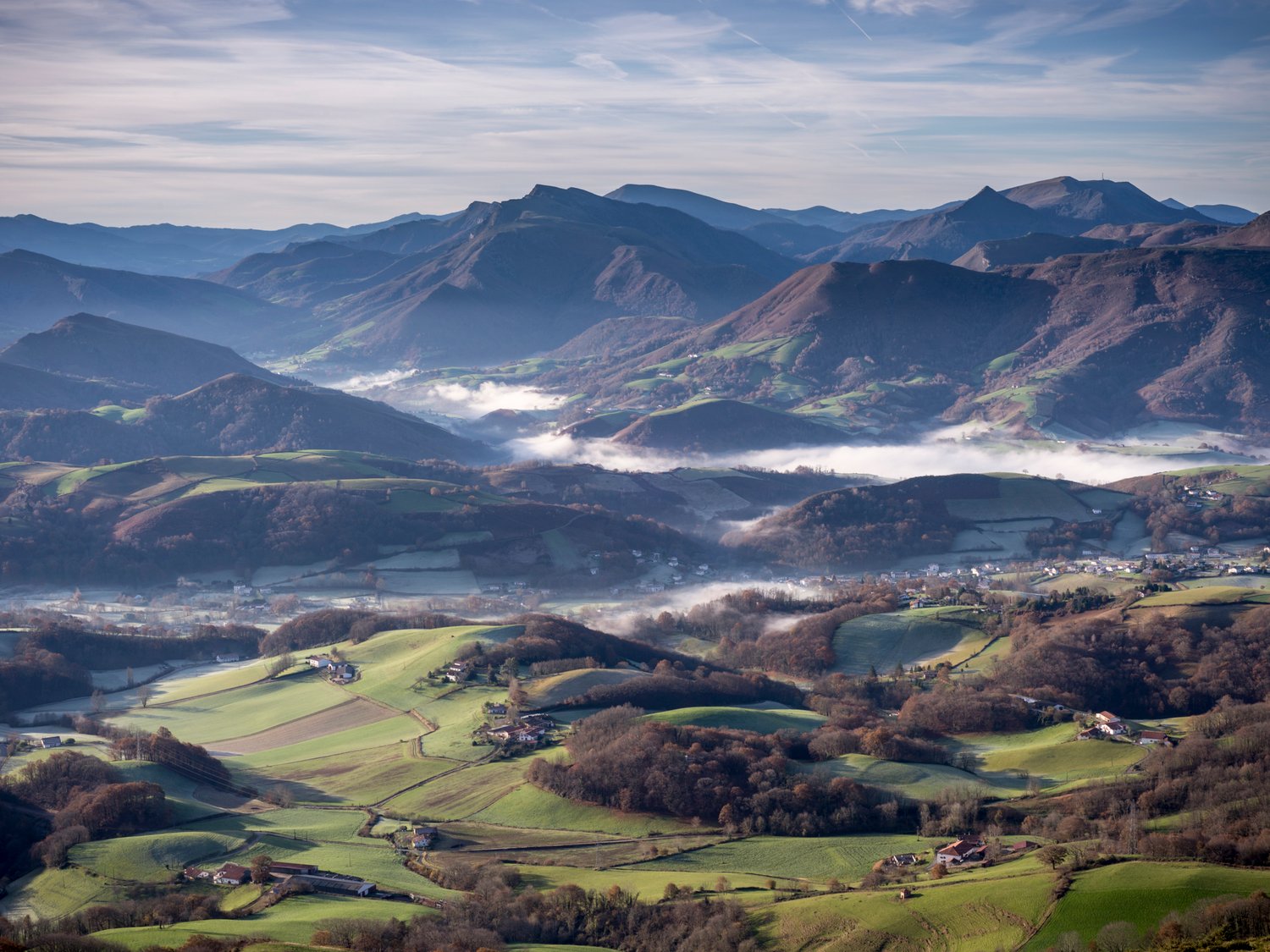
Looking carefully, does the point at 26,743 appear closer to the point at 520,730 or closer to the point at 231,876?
the point at 520,730

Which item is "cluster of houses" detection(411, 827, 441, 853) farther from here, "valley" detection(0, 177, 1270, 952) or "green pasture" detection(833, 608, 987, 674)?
"green pasture" detection(833, 608, 987, 674)

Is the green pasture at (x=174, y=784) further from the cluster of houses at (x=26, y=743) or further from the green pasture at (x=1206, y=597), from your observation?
the green pasture at (x=1206, y=597)

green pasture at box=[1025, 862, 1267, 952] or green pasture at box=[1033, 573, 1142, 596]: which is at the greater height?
green pasture at box=[1025, 862, 1267, 952]

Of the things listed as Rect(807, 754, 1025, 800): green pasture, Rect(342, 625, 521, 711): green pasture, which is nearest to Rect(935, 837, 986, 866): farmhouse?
Rect(807, 754, 1025, 800): green pasture

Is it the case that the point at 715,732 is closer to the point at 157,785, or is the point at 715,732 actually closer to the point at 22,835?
the point at 157,785

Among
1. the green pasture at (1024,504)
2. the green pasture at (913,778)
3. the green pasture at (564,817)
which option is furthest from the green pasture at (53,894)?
the green pasture at (1024,504)
